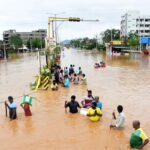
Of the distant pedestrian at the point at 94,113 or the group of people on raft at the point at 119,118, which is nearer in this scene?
the group of people on raft at the point at 119,118

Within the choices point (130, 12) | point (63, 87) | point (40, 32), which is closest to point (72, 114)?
point (63, 87)

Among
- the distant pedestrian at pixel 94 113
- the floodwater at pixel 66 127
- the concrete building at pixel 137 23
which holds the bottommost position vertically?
the floodwater at pixel 66 127

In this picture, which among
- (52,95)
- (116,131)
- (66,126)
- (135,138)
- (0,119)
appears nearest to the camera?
(135,138)

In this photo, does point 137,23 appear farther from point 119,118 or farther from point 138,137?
point 138,137

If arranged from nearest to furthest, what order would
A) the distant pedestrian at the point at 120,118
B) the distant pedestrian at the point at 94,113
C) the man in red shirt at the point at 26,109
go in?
the distant pedestrian at the point at 120,118
the distant pedestrian at the point at 94,113
the man in red shirt at the point at 26,109

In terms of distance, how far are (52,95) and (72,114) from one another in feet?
14.4

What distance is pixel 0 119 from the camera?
1020cm

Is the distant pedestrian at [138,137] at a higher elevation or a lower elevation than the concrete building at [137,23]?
lower

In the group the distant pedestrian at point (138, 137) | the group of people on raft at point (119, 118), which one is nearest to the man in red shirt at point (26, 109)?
the group of people on raft at point (119, 118)

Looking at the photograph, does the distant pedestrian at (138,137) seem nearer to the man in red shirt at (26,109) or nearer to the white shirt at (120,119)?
the white shirt at (120,119)

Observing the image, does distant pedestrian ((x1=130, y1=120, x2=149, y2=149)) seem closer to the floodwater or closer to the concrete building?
the floodwater

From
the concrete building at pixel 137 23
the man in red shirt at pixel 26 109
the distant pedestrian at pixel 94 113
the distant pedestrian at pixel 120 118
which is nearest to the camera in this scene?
the distant pedestrian at pixel 120 118

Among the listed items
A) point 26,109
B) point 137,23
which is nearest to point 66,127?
point 26,109

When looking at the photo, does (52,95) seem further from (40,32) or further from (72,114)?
(40,32)
